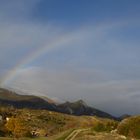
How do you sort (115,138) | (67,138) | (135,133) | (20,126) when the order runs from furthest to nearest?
1. (20,126)
2. (67,138)
3. (135,133)
4. (115,138)

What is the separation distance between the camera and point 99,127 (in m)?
68.1

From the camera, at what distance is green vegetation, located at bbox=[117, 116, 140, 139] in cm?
5819

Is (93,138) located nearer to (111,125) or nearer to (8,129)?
(111,125)

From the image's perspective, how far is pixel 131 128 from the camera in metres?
59.8

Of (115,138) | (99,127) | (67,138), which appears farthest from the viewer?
(99,127)

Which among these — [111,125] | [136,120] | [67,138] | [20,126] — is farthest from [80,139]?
[20,126]

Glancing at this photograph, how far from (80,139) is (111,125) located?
16.2 m

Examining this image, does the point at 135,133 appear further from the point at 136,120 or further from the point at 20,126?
the point at 20,126

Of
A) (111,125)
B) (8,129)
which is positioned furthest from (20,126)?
(111,125)

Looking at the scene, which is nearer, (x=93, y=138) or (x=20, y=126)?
(x=93, y=138)

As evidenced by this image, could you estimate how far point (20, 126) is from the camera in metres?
135

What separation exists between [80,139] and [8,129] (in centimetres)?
8708

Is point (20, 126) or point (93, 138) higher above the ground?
point (20, 126)

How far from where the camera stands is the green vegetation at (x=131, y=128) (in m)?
58.2
